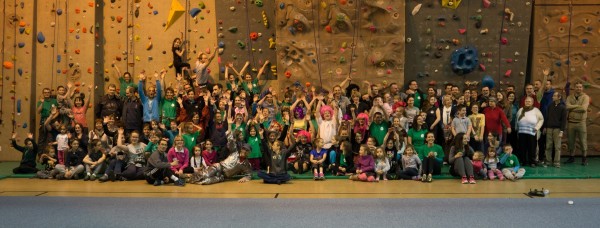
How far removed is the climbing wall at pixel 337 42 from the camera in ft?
35.3

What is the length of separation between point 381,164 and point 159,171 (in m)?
3.20

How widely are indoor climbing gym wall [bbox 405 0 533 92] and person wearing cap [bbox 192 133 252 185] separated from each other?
168 inches

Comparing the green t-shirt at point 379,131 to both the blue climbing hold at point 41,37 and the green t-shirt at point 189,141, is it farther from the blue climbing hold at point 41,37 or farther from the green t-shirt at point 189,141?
the blue climbing hold at point 41,37

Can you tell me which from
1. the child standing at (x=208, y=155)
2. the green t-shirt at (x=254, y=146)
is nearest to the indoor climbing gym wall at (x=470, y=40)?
the green t-shirt at (x=254, y=146)

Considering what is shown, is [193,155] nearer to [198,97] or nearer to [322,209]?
[198,97]

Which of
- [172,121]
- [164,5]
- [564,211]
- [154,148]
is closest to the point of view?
[564,211]

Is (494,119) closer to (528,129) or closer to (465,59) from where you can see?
(528,129)

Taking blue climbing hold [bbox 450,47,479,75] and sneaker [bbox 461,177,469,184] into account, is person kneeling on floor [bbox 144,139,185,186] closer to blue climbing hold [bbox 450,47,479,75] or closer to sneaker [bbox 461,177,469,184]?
sneaker [bbox 461,177,469,184]

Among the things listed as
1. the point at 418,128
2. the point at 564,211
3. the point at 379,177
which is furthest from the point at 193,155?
the point at 564,211

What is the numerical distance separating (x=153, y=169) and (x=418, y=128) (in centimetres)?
403

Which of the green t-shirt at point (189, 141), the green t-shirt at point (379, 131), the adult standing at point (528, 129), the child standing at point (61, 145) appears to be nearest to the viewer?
the green t-shirt at point (189, 141)

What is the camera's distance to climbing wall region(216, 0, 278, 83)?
36.9 feet

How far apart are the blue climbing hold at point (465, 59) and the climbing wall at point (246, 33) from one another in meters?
3.50

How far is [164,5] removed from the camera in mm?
11500
